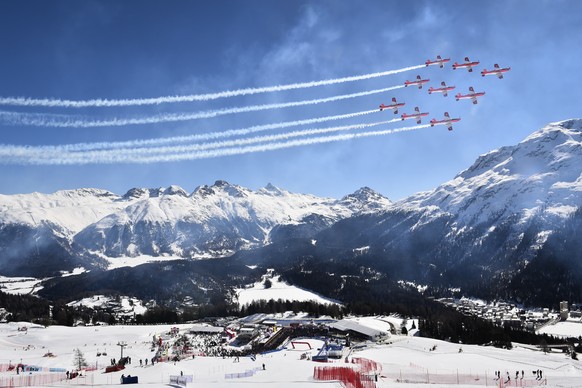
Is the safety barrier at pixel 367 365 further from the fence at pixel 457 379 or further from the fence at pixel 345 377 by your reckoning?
the fence at pixel 345 377

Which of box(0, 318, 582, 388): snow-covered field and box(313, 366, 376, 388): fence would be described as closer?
box(313, 366, 376, 388): fence

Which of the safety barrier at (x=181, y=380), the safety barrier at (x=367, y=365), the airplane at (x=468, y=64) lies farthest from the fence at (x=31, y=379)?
the airplane at (x=468, y=64)

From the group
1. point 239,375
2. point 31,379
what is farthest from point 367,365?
point 31,379

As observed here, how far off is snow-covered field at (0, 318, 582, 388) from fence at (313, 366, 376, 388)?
1722mm

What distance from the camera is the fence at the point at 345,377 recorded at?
72938 mm

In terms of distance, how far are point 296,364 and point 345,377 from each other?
21.3m

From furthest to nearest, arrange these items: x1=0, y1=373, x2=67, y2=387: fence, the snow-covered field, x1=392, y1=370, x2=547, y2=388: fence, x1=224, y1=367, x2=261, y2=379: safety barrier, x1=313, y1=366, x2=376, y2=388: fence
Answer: x1=224, y1=367, x2=261, y2=379: safety barrier → x1=392, y1=370, x2=547, y2=388: fence → the snow-covered field → x1=0, y1=373, x2=67, y2=387: fence → x1=313, y1=366, x2=376, y2=388: fence

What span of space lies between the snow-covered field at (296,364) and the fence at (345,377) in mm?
1722

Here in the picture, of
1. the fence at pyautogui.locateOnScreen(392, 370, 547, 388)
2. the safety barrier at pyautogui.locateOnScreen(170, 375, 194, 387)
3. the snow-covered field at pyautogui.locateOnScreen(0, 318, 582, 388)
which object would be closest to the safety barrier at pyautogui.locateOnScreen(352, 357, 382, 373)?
the snow-covered field at pyautogui.locateOnScreen(0, 318, 582, 388)

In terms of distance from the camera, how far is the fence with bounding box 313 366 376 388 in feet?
239

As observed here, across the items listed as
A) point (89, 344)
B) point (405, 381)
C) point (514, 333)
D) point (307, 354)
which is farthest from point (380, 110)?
point (89, 344)

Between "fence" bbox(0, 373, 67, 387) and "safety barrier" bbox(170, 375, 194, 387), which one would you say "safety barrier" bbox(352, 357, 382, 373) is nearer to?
"safety barrier" bbox(170, 375, 194, 387)

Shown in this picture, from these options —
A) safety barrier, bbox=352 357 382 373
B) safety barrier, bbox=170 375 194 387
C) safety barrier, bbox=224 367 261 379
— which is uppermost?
safety barrier, bbox=170 375 194 387

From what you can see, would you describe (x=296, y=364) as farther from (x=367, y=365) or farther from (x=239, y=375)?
(x=239, y=375)
